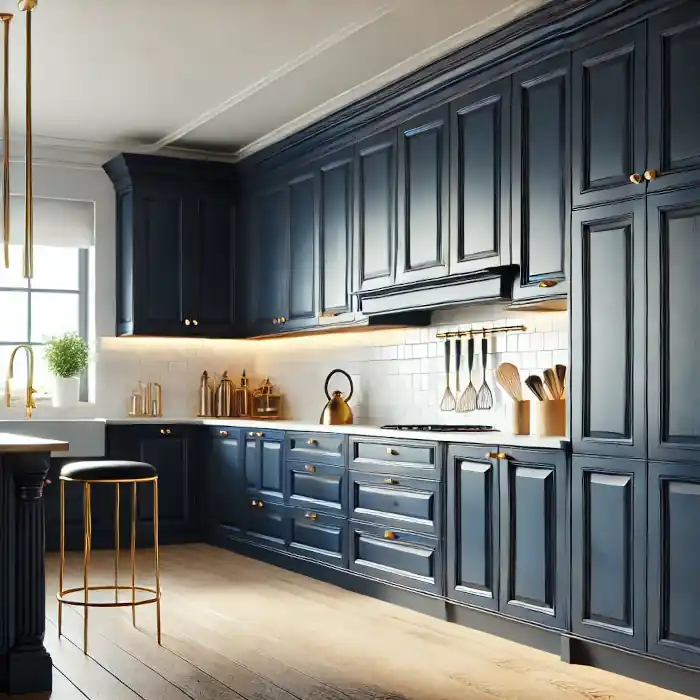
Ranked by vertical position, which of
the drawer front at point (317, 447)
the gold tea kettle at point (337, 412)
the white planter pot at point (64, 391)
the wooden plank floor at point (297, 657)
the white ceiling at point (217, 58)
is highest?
the white ceiling at point (217, 58)

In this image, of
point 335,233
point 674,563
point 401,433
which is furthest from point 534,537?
point 335,233

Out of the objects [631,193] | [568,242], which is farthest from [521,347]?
[631,193]

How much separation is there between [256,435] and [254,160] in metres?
1.81

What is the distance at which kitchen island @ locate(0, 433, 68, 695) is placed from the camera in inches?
143

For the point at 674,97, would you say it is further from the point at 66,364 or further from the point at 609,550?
the point at 66,364

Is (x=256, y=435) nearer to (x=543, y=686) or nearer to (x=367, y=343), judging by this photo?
(x=367, y=343)

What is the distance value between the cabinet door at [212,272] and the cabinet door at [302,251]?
77 centimetres

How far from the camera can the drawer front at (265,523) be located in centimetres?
621

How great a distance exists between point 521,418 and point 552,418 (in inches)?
11.3

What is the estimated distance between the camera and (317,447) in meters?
5.83

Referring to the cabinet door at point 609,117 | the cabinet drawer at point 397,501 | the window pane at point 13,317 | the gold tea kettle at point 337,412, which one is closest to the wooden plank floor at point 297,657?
the cabinet drawer at point 397,501

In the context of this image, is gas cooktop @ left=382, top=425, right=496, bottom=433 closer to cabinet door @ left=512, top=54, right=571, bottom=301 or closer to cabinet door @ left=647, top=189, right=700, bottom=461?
cabinet door @ left=512, top=54, right=571, bottom=301

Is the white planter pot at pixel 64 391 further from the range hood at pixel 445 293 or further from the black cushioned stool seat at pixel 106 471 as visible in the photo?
the black cushioned stool seat at pixel 106 471

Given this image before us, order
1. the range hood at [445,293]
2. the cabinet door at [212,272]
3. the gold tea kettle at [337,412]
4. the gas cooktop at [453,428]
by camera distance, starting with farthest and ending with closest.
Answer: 1. the cabinet door at [212,272]
2. the gold tea kettle at [337,412]
3. the gas cooktop at [453,428]
4. the range hood at [445,293]
